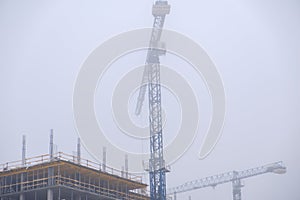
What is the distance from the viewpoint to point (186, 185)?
15662cm

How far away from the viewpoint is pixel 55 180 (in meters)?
57.2

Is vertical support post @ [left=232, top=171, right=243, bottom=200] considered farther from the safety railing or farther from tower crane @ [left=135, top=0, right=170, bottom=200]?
the safety railing

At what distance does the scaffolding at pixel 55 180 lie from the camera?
5729 centimetres

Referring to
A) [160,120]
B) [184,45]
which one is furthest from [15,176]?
[184,45]

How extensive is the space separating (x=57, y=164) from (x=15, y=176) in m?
6.82

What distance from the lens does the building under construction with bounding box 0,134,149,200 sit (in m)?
57.3

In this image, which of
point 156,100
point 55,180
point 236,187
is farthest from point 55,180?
point 236,187

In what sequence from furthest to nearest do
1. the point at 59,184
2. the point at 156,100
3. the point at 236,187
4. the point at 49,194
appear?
the point at 236,187, the point at 156,100, the point at 59,184, the point at 49,194

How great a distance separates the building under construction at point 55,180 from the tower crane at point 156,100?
11754 mm

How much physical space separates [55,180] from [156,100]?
1084 inches

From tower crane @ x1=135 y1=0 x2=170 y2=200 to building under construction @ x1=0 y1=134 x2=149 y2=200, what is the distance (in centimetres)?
1175

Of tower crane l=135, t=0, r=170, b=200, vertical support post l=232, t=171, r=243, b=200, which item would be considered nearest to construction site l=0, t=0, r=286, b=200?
tower crane l=135, t=0, r=170, b=200

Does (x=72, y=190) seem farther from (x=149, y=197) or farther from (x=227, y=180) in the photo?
(x=227, y=180)

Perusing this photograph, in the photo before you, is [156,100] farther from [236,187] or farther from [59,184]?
[236,187]
